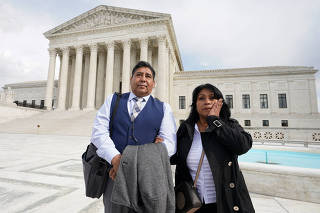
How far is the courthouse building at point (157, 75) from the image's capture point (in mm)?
25688

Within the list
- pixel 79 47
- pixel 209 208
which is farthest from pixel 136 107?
pixel 79 47

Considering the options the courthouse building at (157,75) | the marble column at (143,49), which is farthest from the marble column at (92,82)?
the marble column at (143,49)

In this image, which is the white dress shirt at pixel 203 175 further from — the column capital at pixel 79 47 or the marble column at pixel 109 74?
the column capital at pixel 79 47

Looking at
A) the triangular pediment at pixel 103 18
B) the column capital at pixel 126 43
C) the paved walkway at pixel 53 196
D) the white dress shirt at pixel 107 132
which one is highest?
the triangular pediment at pixel 103 18

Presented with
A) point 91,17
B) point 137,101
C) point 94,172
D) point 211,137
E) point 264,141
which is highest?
point 91,17

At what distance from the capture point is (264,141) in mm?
15883

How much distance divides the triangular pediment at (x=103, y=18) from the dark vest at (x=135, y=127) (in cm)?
2710

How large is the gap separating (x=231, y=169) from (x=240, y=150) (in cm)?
19

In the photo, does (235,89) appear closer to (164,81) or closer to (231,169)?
(164,81)

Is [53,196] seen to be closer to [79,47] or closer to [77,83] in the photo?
[77,83]

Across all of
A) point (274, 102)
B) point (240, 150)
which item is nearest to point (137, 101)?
point (240, 150)

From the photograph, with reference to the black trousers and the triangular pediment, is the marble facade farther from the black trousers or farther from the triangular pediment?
the black trousers

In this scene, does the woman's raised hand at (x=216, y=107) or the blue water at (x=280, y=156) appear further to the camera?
the blue water at (x=280, y=156)

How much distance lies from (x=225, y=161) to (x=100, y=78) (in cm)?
3104
